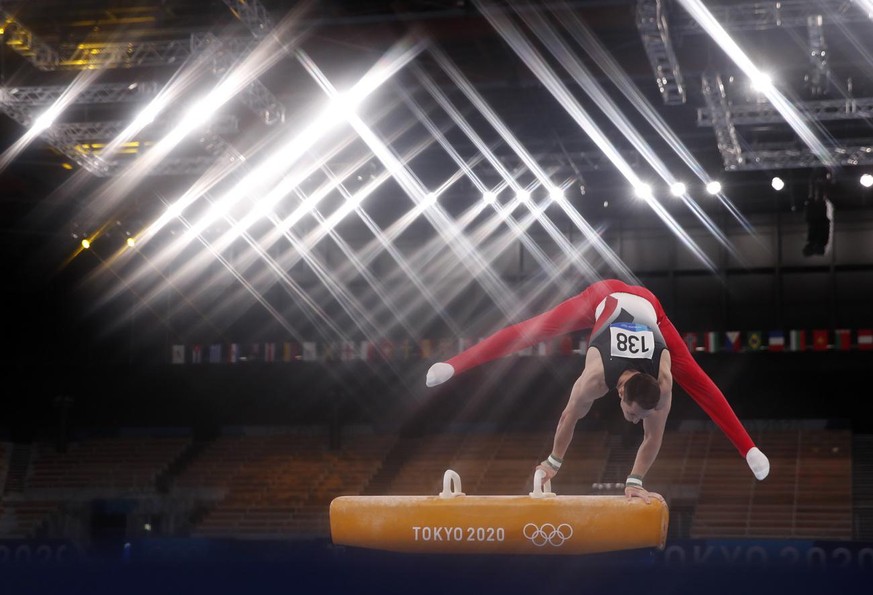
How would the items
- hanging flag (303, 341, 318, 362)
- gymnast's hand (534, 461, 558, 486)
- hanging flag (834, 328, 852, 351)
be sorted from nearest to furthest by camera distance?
gymnast's hand (534, 461, 558, 486), hanging flag (834, 328, 852, 351), hanging flag (303, 341, 318, 362)

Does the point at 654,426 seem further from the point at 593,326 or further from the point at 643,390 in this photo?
the point at 593,326

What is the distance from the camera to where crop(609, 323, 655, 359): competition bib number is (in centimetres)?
660

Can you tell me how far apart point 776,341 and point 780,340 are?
7cm

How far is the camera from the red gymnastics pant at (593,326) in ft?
22.8

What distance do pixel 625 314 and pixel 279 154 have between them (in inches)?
417

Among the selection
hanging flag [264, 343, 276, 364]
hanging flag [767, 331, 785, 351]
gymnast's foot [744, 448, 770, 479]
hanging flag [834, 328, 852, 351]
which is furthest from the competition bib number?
hanging flag [264, 343, 276, 364]

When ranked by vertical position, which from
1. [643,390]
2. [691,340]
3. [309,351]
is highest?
[309,351]

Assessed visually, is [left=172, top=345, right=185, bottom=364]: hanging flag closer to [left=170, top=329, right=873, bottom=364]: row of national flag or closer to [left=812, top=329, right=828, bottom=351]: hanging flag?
[left=170, top=329, right=873, bottom=364]: row of national flag

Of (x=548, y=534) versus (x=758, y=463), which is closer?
(x=548, y=534)

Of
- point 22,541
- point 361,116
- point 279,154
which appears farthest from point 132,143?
point 22,541

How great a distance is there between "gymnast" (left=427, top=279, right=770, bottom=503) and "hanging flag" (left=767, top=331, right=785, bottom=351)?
40.7 feet

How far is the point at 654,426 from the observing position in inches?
264

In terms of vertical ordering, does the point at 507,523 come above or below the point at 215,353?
below

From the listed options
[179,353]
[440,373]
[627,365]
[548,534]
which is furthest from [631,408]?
[179,353]
